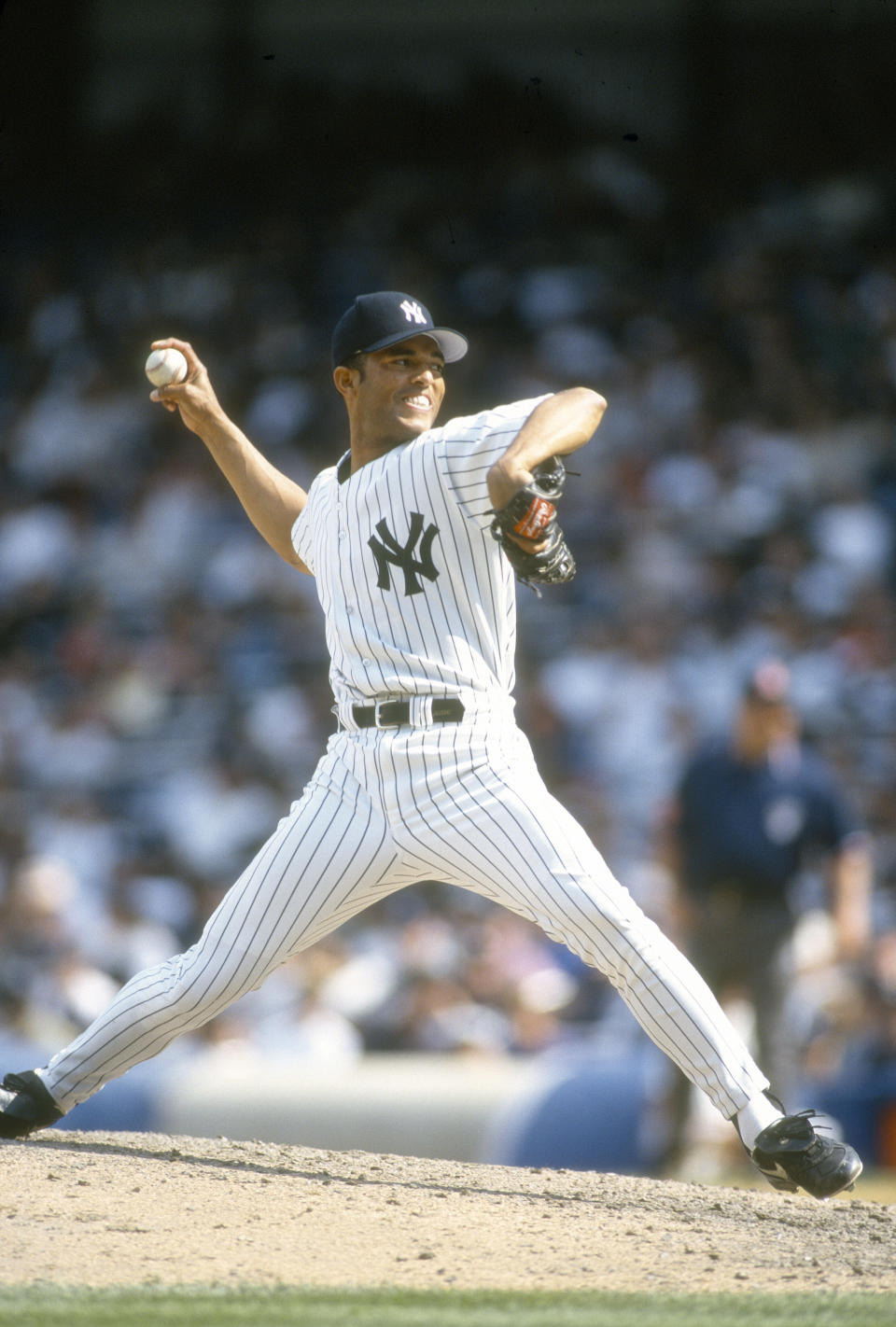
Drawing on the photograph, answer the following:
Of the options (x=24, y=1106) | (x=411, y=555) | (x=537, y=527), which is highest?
(x=411, y=555)

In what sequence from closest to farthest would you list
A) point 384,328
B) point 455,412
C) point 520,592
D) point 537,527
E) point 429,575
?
point 537,527 → point 429,575 → point 384,328 → point 520,592 → point 455,412

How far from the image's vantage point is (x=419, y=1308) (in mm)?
2256

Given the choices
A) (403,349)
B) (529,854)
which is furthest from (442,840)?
(403,349)

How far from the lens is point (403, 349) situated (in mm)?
3113

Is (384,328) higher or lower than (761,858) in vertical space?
lower

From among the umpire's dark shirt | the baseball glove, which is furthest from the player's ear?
the umpire's dark shirt

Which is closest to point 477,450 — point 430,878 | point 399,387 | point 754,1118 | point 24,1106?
point 399,387

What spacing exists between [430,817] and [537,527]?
0.57 metres

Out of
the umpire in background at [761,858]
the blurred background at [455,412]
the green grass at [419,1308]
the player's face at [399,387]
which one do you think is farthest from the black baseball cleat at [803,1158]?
the blurred background at [455,412]

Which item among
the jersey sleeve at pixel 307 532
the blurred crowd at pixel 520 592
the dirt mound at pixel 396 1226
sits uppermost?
the blurred crowd at pixel 520 592

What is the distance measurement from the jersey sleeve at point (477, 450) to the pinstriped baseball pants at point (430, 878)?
0.39 meters

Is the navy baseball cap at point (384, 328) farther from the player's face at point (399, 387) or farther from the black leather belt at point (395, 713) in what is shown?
the black leather belt at point (395, 713)

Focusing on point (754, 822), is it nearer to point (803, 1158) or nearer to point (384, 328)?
point (803, 1158)

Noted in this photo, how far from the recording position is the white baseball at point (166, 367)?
133 inches
